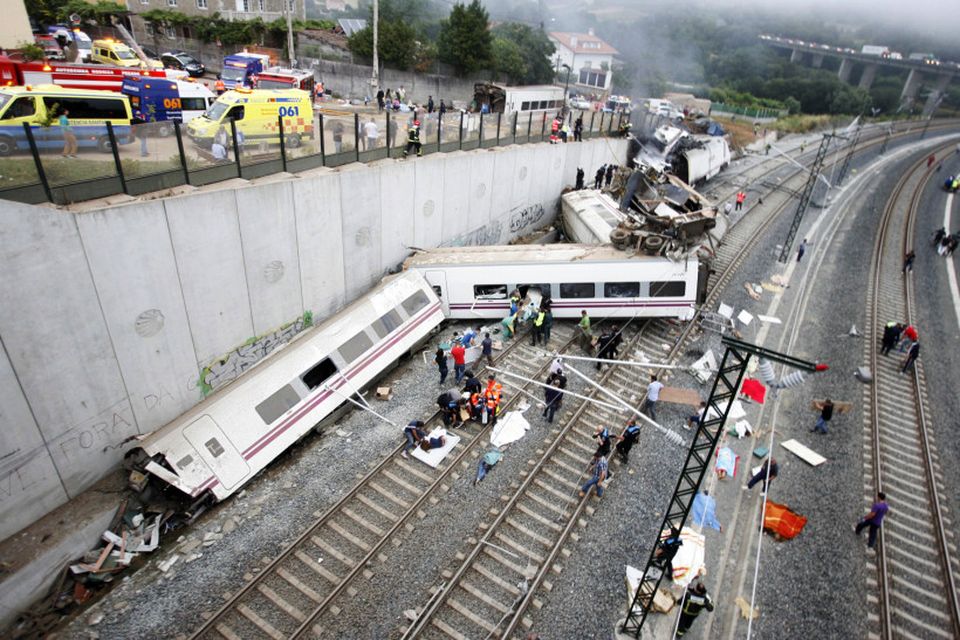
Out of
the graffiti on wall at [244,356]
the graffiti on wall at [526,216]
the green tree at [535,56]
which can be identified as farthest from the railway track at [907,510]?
the green tree at [535,56]

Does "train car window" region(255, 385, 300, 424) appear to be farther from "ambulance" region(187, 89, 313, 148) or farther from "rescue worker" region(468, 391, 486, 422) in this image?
"ambulance" region(187, 89, 313, 148)

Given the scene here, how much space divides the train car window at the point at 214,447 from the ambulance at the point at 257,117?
7.62 meters

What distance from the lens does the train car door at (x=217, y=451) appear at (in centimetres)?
1267

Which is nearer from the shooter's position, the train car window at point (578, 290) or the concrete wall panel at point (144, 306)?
the concrete wall panel at point (144, 306)

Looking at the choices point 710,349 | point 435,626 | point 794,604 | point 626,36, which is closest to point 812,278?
point 710,349

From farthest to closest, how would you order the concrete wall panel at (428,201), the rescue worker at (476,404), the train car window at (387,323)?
the concrete wall panel at (428,201), the train car window at (387,323), the rescue worker at (476,404)

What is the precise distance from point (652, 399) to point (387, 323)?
870cm

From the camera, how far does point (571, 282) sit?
64.3ft

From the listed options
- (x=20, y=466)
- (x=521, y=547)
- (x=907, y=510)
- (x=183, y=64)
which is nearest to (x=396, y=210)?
(x=521, y=547)

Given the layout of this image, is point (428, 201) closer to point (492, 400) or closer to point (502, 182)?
point (502, 182)

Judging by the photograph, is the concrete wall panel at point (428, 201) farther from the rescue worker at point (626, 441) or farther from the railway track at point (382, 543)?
the rescue worker at point (626, 441)

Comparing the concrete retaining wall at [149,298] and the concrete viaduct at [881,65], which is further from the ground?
the concrete viaduct at [881,65]

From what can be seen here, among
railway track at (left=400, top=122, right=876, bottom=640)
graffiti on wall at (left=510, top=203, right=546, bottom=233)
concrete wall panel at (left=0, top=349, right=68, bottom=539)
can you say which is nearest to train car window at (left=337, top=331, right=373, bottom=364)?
railway track at (left=400, top=122, right=876, bottom=640)

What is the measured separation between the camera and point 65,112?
15742mm
